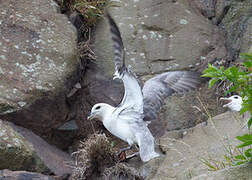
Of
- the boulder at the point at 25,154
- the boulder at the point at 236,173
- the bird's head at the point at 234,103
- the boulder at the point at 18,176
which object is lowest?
the boulder at the point at 25,154

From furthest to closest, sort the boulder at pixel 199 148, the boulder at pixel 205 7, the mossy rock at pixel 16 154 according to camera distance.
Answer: the boulder at pixel 205 7 → the mossy rock at pixel 16 154 → the boulder at pixel 199 148

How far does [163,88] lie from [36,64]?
1746 mm

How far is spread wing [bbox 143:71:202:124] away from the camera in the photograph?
5117 millimetres

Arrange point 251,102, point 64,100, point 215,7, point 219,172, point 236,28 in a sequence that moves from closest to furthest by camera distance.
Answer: point 251,102 < point 219,172 < point 64,100 < point 236,28 < point 215,7

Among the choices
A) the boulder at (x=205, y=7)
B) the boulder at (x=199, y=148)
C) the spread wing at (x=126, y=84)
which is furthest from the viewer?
the boulder at (x=205, y=7)

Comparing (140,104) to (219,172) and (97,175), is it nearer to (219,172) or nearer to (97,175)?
(97,175)

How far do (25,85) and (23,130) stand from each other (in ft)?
1.88

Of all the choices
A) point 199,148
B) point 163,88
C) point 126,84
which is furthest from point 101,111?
point 199,148

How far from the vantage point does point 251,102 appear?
225 centimetres

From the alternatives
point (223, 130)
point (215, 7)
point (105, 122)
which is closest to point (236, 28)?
point (215, 7)

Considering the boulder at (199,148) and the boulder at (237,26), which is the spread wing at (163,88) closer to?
the boulder at (199,148)

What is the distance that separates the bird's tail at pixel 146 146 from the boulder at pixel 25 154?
0.89 m

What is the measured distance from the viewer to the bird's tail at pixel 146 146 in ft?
15.0

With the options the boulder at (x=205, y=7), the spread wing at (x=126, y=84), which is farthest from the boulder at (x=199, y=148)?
the boulder at (x=205, y=7)
